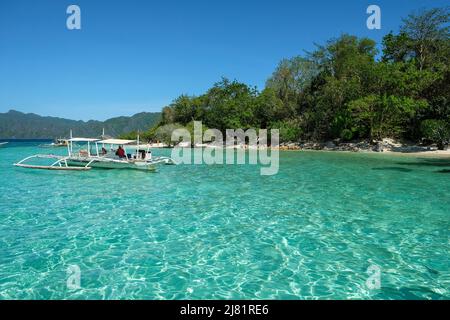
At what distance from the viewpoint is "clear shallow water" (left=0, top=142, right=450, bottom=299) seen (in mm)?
6543

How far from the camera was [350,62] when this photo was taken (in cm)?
5781

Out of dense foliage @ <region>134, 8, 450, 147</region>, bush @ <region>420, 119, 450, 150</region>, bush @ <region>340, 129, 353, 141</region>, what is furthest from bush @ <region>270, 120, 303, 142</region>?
bush @ <region>420, 119, 450, 150</region>

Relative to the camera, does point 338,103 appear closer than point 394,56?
Yes

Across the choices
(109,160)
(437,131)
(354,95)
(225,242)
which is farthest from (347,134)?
(225,242)

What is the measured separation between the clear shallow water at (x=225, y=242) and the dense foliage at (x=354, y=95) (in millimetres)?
31919

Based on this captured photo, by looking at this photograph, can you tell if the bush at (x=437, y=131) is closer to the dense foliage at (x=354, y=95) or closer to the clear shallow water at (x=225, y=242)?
the dense foliage at (x=354, y=95)

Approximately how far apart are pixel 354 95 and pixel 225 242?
47489mm

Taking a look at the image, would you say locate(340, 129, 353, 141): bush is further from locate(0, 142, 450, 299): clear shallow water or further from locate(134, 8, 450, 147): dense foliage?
locate(0, 142, 450, 299): clear shallow water

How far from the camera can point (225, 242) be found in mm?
9125

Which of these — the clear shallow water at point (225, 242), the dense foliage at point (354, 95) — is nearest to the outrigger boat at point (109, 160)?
the clear shallow water at point (225, 242)
